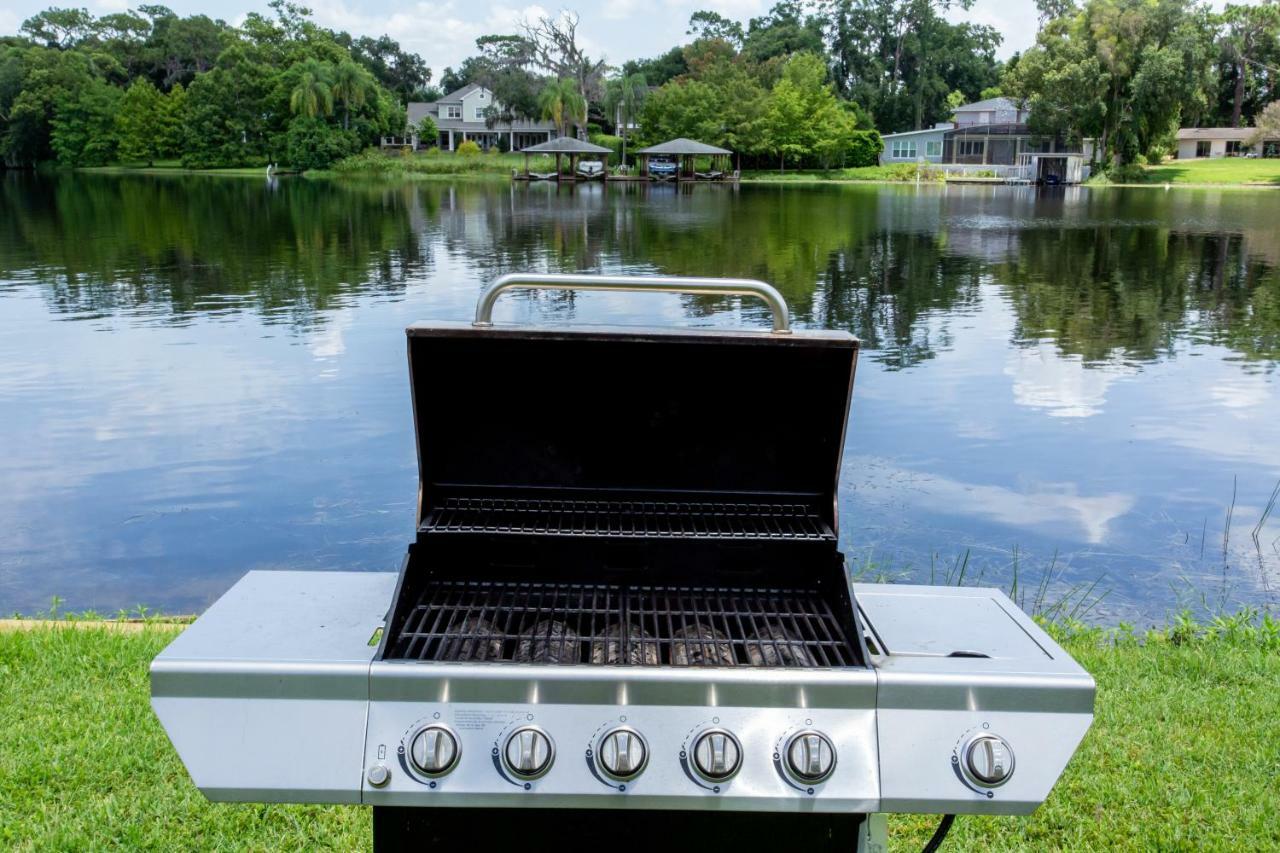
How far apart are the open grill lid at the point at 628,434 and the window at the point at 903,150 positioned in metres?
67.9

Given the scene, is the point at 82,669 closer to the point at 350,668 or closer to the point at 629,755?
the point at 350,668

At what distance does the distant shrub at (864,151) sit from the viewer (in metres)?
63.4

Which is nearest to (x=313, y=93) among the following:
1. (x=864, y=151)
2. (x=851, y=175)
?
(x=851, y=175)

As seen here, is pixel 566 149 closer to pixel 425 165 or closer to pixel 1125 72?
pixel 425 165

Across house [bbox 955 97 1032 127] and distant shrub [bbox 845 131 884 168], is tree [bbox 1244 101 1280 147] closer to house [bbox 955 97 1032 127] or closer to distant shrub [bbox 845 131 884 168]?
house [bbox 955 97 1032 127]

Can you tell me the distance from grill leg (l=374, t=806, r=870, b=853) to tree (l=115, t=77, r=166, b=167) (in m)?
72.3

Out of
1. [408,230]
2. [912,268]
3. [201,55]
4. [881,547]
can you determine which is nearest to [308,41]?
[201,55]

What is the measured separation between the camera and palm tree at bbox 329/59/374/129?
198ft

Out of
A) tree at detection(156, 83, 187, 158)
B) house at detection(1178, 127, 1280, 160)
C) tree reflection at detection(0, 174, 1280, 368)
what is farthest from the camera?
house at detection(1178, 127, 1280, 160)

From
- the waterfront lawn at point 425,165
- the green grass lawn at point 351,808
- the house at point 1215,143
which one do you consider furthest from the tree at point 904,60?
the green grass lawn at point 351,808

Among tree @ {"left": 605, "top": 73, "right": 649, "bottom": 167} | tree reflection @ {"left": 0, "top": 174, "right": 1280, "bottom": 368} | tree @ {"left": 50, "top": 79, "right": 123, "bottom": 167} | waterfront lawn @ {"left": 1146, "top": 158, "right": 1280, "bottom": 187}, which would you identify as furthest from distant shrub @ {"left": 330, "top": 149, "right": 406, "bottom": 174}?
waterfront lawn @ {"left": 1146, "top": 158, "right": 1280, "bottom": 187}

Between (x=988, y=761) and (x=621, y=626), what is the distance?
0.71 metres

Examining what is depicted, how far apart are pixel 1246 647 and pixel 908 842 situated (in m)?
2.30

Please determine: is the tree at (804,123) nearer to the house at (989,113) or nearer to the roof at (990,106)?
the house at (989,113)
